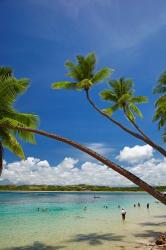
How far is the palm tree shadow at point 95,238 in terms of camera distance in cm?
2017

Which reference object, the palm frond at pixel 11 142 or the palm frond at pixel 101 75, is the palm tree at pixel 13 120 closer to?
the palm frond at pixel 11 142

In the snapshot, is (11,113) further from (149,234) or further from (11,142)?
(149,234)

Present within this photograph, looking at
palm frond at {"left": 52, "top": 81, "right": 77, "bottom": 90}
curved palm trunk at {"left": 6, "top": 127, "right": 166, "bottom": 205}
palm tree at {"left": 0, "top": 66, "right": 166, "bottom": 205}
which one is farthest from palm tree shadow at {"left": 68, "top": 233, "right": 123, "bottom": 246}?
curved palm trunk at {"left": 6, "top": 127, "right": 166, "bottom": 205}

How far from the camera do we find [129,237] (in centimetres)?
2142

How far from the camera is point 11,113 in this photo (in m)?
14.5

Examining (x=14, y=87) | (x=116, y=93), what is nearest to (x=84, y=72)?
(x=116, y=93)

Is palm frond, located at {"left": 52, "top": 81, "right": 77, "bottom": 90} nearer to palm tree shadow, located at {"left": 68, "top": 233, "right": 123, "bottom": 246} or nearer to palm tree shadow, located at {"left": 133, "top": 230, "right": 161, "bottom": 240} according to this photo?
palm tree shadow, located at {"left": 68, "top": 233, "right": 123, "bottom": 246}

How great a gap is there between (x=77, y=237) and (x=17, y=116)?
36.4 ft

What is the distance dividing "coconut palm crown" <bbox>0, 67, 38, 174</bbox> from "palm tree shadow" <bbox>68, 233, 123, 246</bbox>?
8.39 metres

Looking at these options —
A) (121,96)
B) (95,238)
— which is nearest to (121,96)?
(121,96)

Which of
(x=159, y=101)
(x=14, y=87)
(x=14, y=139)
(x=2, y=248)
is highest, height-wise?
(x=159, y=101)

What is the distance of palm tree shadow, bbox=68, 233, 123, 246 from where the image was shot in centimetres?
2017

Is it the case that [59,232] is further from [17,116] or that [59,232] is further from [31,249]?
[17,116]

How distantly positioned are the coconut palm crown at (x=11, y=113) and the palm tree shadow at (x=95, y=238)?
8390 millimetres
